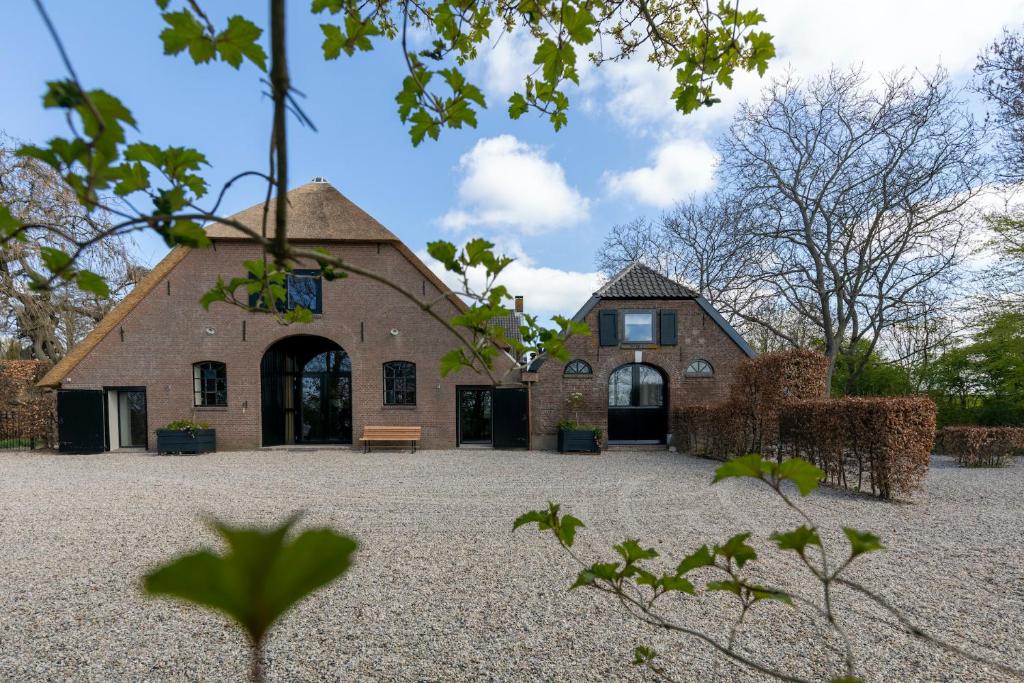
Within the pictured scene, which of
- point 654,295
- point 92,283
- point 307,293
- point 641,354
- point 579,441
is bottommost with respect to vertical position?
point 579,441

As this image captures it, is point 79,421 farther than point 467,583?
Yes

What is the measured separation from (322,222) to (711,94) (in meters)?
15.3

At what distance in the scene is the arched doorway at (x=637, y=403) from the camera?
15.3m

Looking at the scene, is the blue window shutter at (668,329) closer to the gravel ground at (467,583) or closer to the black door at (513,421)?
the black door at (513,421)

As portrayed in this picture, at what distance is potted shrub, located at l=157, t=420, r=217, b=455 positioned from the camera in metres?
13.4

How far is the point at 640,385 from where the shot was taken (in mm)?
15328

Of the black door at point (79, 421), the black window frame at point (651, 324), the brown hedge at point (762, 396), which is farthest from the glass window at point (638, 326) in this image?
the black door at point (79, 421)

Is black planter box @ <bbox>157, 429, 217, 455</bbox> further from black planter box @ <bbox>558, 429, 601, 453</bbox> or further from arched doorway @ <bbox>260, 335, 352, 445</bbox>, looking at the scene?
black planter box @ <bbox>558, 429, 601, 453</bbox>

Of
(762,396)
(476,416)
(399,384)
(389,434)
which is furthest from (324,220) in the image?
(762,396)

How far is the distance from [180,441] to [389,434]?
17.6ft

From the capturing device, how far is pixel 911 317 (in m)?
16.5

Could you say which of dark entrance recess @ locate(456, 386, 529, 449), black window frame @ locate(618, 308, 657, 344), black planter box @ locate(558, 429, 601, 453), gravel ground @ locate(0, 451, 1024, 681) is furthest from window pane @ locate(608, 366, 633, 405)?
gravel ground @ locate(0, 451, 1024, 681)

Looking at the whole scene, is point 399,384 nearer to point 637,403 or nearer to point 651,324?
point 637,403

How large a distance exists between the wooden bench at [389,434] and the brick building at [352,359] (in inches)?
15.4
